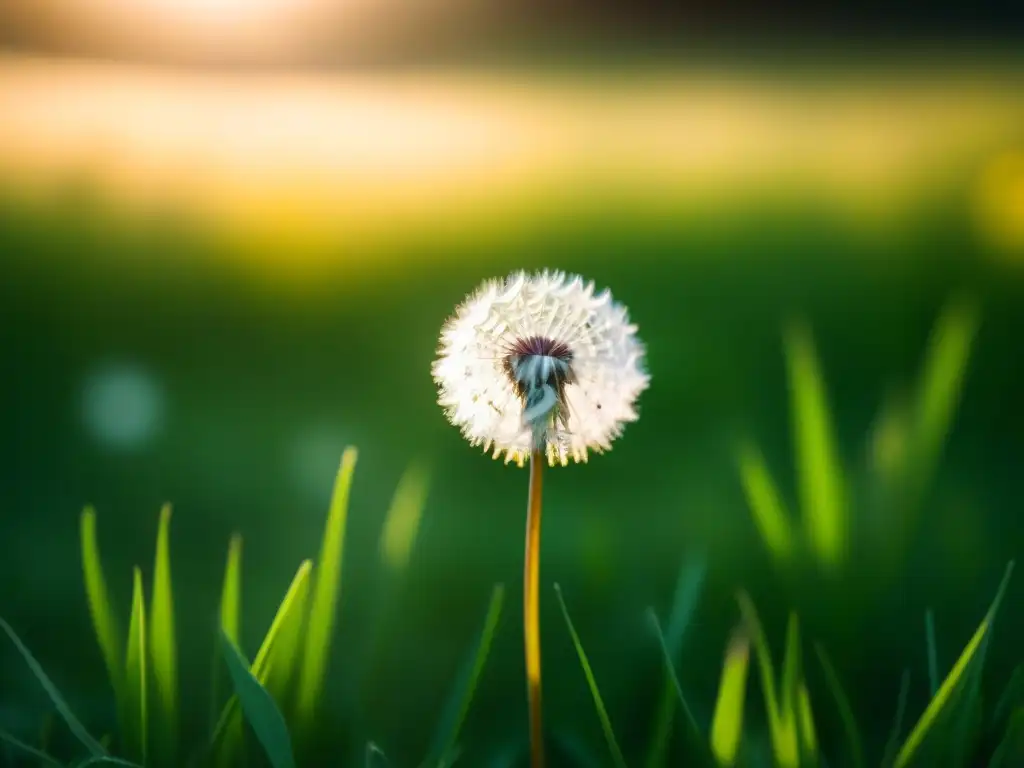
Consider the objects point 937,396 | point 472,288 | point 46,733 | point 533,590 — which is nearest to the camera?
point 533,590

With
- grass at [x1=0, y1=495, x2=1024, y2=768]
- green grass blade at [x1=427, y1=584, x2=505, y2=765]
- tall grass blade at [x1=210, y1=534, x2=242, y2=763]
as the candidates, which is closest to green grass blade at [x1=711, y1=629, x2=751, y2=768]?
grass at [x1=0, y1=495, x2=1024, y2=768]

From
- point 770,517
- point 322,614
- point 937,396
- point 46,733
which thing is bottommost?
point 46,733

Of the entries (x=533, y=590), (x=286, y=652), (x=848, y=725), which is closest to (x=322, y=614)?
(x=286, y=652)

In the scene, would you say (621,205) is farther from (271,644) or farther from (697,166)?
(271,644)

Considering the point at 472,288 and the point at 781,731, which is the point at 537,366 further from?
the point at 472,288

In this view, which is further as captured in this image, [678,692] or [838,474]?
[838,474]

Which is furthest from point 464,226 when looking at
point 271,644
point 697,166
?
point 271,644

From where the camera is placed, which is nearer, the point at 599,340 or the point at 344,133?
the point at 599,340
